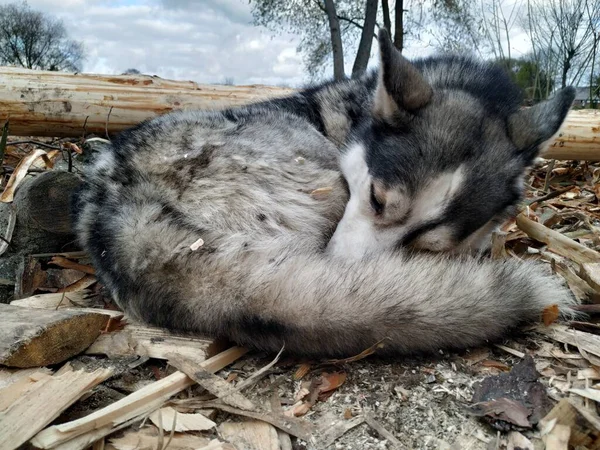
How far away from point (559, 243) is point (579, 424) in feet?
6.37

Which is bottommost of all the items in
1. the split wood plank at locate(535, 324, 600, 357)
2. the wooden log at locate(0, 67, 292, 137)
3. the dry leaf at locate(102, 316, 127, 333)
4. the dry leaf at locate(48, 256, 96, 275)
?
the split wood plank at locate(535, 324, 600, 357)

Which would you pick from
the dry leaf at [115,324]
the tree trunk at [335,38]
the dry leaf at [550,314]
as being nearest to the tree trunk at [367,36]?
the tree trunk at [335,38]

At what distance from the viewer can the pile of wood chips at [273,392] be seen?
1.69 metres

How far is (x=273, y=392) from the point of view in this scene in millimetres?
2025

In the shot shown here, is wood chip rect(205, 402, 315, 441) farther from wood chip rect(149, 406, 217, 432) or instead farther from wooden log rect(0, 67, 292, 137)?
wooden log rect(0, 67, 292, 137)

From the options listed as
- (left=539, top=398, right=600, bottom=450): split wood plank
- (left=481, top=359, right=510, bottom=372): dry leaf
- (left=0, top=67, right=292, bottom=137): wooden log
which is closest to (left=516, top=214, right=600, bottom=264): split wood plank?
(left=481, top=359, right=510, bottom=372): dry leaf

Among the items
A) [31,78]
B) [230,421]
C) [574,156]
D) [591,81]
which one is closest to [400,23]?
[591,81]

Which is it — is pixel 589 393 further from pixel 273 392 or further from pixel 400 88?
pixel 400 88

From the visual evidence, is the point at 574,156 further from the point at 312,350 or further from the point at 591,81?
the point at 591,81

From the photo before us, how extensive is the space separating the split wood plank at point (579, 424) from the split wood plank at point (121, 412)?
1268 millimetres

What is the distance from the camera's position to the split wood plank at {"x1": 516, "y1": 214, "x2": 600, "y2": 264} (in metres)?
3.11

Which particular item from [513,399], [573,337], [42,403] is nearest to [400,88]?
[573,337]

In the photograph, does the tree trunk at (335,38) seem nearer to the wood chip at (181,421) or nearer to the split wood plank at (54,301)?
the split wood plank at (54,301)

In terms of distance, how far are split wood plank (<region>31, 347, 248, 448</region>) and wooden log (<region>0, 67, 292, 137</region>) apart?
3.47 m
